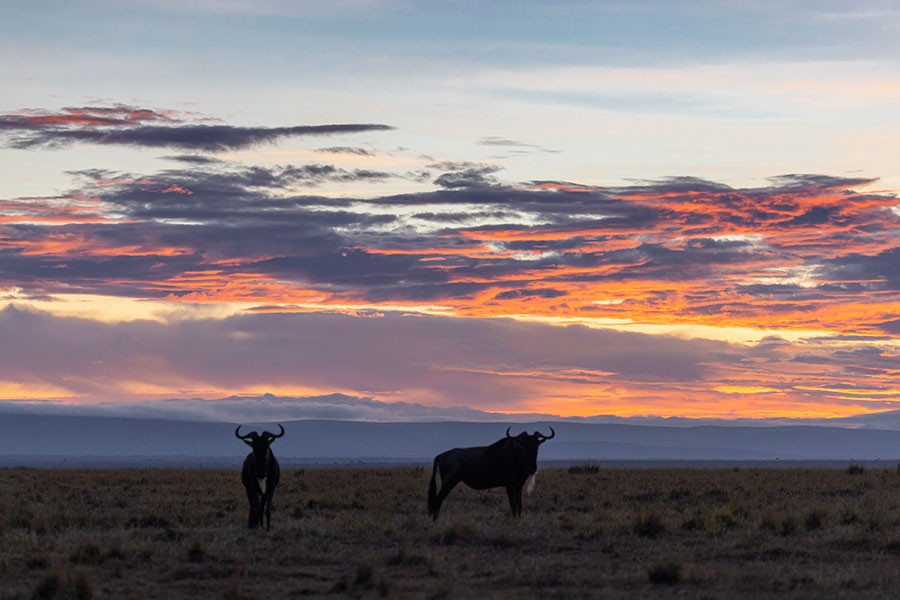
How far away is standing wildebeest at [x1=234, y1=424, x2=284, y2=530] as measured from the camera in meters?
24.6

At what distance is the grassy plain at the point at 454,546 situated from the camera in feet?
58.5

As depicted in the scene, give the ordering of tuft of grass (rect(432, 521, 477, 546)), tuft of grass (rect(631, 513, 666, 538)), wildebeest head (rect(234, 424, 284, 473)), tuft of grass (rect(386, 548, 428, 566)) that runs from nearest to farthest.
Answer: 1. tuft of grass (rect(386, 548, 428, 566))
2. tuft of grass (rect(432, 521, 477, 546))
3. tuft of grass (rect(631, 513, 666, 538))
4. wildebeest head (rect(234, 424, 284, 473))

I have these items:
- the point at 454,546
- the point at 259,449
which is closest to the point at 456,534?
the point at 454,546

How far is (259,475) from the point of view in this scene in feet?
80.5

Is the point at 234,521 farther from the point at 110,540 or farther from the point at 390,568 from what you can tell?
the point at 390,568

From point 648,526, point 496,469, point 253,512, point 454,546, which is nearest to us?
point 454,546

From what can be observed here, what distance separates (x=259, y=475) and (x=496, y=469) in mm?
5754

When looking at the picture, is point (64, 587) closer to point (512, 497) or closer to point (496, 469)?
point (496, 469)

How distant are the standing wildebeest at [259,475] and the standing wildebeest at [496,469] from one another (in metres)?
3.98

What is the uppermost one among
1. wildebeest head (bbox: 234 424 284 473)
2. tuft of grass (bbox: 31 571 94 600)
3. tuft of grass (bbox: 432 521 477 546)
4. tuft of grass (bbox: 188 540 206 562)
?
wildebeest head (bbox: 234 424 284 473)

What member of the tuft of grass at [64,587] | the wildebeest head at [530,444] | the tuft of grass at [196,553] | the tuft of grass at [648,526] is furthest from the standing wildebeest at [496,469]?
the tuft of grass at [64,587]

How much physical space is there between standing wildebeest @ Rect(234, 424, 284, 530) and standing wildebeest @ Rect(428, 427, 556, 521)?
398 centimetres

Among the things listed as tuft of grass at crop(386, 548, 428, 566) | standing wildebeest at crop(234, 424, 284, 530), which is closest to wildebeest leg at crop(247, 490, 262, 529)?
standing wildebeest at crop(234, 424, 284, 530)

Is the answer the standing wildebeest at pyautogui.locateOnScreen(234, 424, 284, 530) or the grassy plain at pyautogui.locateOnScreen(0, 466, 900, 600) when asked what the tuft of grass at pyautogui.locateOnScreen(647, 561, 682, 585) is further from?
the standing wildebeest at pyautogui.locateOnScreen(234, 424, 284, 530)
